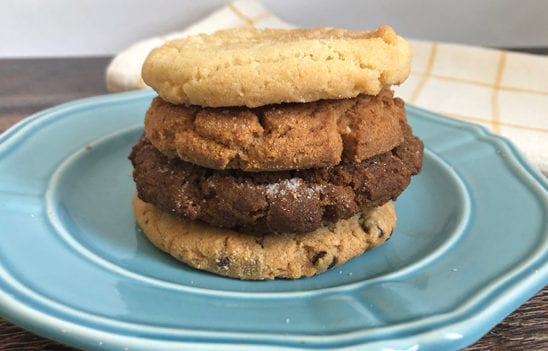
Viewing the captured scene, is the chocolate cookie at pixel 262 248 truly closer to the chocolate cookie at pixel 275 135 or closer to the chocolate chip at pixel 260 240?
the chocolate chip at pixel 260 240

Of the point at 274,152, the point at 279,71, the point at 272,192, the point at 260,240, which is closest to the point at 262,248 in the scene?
the point at 260,240

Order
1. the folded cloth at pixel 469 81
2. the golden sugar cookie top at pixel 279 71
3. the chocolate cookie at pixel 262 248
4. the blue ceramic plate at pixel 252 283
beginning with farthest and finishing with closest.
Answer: the folded cloth at pixel 469 81, the chocolate cookie at pixel 262 248, the golden sugar cookie top at pixel 279 71, the blue ceramic plate at pixel 252 283

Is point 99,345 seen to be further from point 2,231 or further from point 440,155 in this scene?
point 440,155

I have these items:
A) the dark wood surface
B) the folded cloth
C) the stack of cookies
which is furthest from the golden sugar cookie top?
the folded cloth

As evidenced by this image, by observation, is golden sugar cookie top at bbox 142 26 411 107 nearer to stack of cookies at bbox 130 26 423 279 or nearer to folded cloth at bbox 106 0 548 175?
stack of cookies at bbox 130 26 423 279

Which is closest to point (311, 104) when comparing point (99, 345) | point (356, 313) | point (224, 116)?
point (224, 116)

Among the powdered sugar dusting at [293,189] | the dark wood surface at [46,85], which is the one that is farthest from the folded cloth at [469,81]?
the powdered sugar dusting at [293,189]

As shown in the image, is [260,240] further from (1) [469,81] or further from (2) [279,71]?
(1) [469,81]
